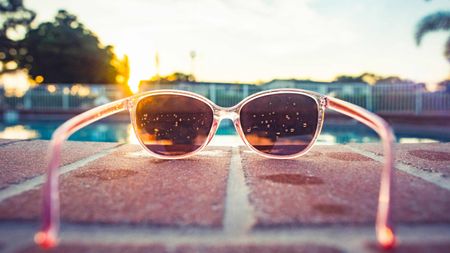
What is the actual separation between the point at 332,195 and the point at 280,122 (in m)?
0.56

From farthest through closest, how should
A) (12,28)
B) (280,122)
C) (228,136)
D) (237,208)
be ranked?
(12,28), (228,136), (280,122), (237,208)

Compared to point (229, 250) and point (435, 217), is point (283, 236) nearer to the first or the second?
point (229, 250)

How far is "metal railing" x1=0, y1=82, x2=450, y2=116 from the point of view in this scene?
377 inches

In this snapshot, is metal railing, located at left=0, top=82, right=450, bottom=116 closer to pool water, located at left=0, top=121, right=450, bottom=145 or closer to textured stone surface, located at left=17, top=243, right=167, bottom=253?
pool water, located at left=0, top=121, right=450, bottom=145

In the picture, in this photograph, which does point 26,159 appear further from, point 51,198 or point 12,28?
point 12,28

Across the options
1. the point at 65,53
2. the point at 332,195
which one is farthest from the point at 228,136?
the point at 65,53

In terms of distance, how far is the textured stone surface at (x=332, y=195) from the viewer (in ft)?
1.39

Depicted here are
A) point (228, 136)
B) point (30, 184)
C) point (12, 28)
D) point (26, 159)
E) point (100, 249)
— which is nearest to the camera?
point (100, 249)

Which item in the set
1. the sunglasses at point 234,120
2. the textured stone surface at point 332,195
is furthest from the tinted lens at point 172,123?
the textured stone surface at point 332,195

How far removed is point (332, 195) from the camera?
0.52m

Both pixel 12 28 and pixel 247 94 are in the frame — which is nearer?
pixel 247 94

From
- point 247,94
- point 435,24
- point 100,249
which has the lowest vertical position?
point 100,249

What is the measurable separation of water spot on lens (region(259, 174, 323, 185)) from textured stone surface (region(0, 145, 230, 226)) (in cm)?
10

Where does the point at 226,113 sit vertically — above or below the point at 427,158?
above
